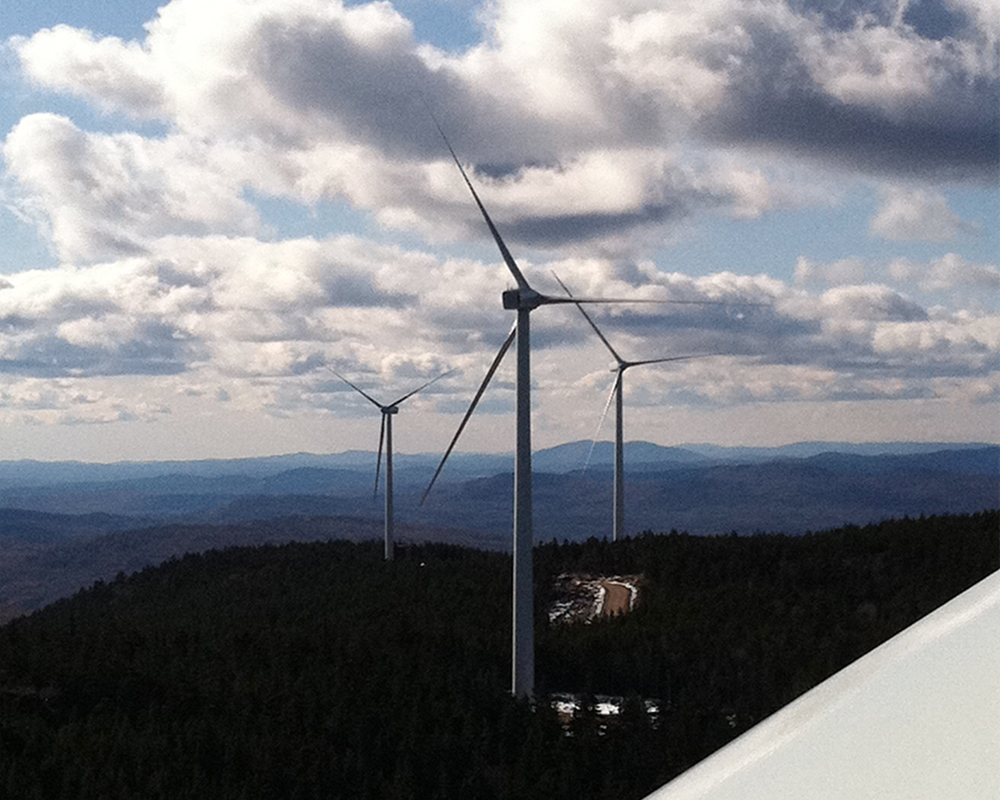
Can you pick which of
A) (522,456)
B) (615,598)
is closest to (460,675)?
(522,456)

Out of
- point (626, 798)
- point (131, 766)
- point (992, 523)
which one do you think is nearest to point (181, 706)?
point (131, 766)

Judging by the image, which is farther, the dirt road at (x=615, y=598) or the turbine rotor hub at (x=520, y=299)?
the dirt road at (x=615, y=598)

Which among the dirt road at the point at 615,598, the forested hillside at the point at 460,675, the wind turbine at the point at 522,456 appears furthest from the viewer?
the dirt road at the point at 615,598

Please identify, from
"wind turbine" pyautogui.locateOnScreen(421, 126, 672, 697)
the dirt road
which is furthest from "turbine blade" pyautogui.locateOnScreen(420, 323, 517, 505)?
the dirt road

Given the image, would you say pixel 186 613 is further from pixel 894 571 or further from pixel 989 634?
pixel 989 634

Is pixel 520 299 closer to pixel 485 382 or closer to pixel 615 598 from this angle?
pixel 485 382

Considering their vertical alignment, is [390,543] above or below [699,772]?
below

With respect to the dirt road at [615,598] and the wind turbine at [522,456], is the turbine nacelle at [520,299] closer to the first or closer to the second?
the wind turbine at [522,456]

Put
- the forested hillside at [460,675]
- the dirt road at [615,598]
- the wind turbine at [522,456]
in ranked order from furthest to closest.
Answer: the dirt road at [615,598], the wind turbine at [522,456], the forested hillside at [460,675]

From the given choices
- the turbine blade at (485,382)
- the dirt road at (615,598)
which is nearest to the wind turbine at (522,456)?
the turbine blade at (485,382)
